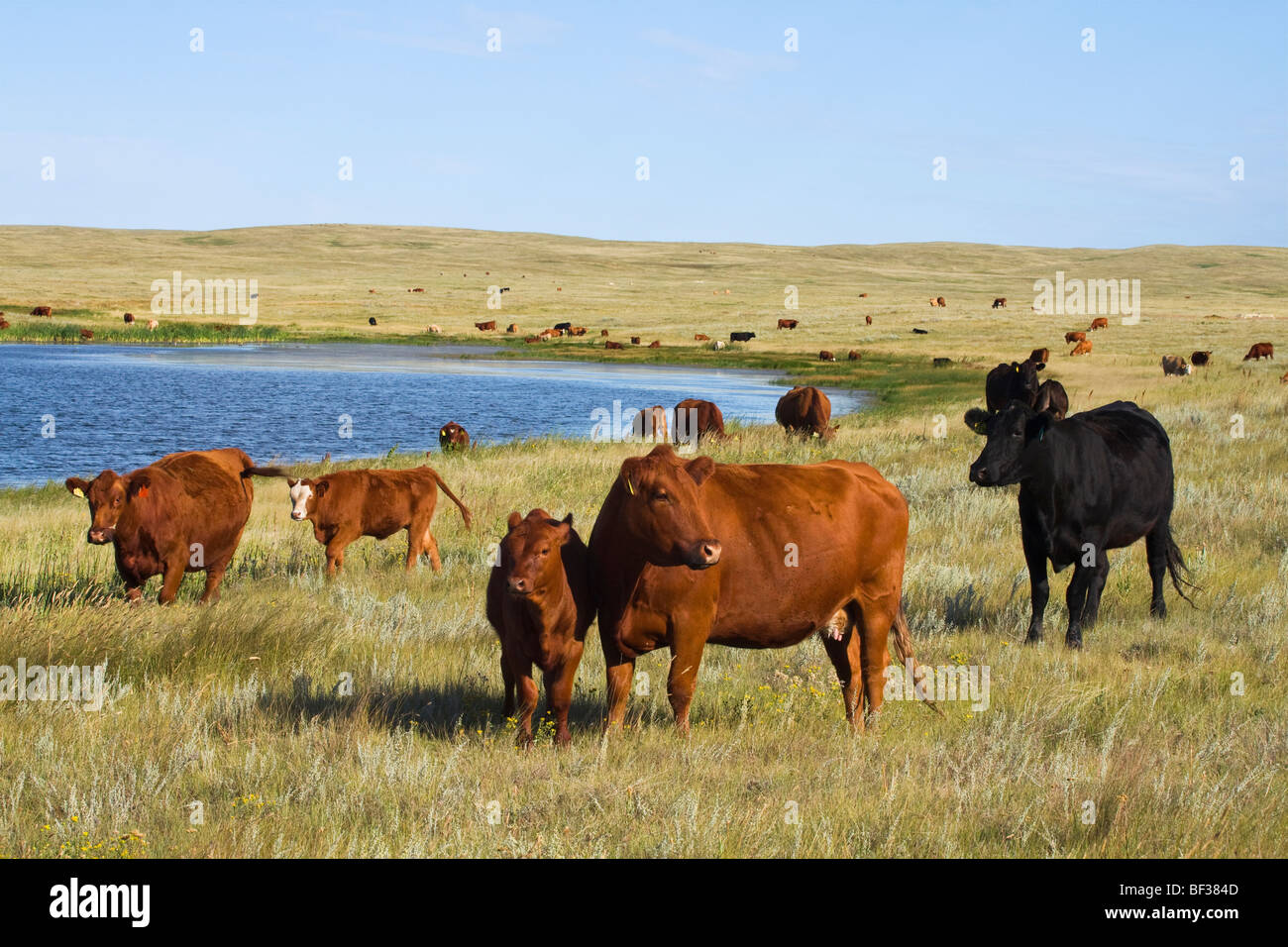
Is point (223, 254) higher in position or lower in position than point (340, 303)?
higher

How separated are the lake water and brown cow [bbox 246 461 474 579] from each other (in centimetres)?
1352

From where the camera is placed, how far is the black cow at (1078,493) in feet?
28.5

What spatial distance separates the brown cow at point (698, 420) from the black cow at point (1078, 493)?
13.7 meters

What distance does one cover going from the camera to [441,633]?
845cm

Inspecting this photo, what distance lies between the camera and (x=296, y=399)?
128 feet

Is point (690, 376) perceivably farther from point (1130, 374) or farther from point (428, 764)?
point (428, 764)

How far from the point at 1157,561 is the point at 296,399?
111 feet

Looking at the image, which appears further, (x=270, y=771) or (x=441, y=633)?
(x=441, y=633)

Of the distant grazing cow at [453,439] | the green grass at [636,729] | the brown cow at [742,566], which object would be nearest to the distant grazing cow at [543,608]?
the brown cow at [742,566]

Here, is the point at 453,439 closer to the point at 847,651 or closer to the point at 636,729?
the point at 847,651

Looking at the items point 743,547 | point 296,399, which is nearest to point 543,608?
point 743,547
